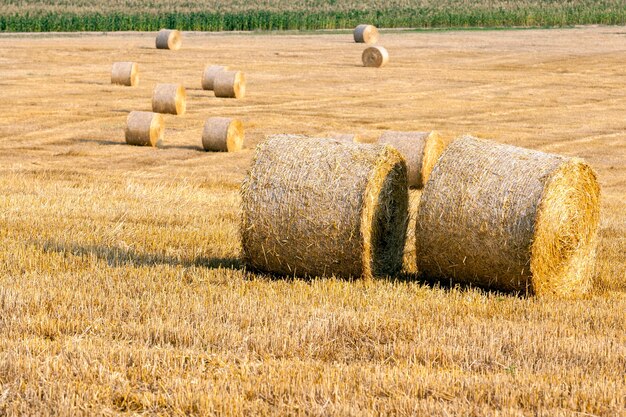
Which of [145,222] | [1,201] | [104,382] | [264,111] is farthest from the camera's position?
[264,111]

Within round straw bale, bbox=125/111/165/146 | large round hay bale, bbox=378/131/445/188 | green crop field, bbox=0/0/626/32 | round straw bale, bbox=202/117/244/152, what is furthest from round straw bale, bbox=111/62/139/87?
green crop field, bbox=0/0/626/32

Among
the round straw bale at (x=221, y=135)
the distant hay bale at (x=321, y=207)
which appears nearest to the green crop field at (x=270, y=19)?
the round straw bale at (x=221, y=135)

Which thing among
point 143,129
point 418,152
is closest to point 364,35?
point 143,129

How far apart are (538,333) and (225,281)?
10.5ft

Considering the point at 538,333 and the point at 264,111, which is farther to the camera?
the point at 264,111

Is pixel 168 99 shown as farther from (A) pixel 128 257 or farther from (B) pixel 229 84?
(A) pixel 128 257

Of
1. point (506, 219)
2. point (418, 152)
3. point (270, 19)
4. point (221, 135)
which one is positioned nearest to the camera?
point (506, 219)

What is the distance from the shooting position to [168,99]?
28172 millimetres

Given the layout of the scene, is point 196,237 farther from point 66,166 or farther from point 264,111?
point 264,111

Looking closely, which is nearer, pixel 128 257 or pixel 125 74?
pixel 128 257

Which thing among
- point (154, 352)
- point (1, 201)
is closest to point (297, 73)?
point (1, 201)

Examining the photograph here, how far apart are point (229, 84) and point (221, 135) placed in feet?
32.7

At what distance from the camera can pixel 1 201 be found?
49.9 feet

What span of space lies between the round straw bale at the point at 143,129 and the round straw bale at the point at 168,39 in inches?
1048
